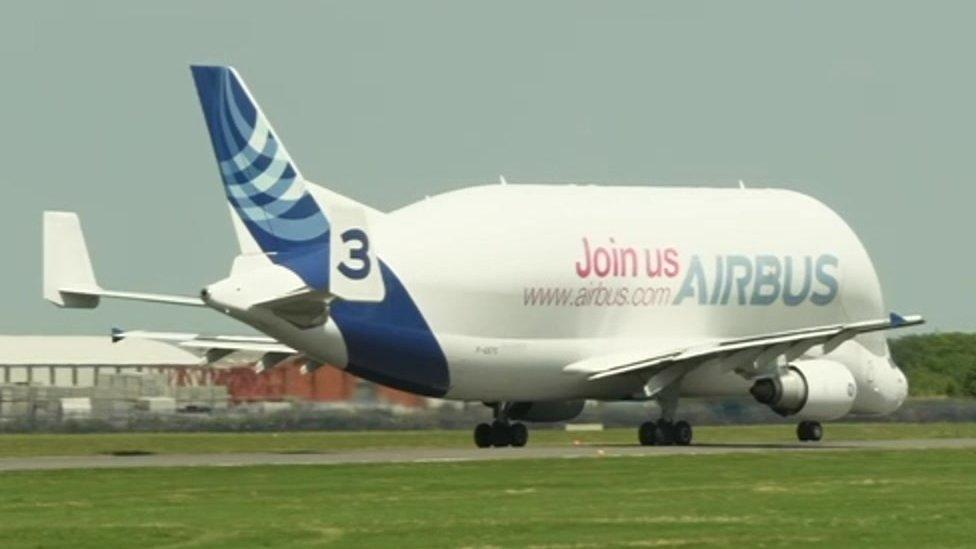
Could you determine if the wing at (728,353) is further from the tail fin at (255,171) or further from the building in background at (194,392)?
the tail fin at (255,171)

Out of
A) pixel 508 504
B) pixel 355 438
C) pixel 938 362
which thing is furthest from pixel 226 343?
pixel 938 362

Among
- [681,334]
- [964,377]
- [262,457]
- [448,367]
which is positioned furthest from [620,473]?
[964,377]

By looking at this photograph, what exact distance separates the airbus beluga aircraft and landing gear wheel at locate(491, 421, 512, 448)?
0.38ft

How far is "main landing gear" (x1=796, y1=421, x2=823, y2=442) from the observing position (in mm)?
72312

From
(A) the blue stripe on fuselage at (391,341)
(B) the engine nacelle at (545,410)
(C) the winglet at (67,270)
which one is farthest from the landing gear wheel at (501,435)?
(C) the winglet at (67,270)

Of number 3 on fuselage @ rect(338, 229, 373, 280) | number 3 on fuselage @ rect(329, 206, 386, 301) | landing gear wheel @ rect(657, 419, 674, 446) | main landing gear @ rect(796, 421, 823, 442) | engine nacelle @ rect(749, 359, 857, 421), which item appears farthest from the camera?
main landing gear @ rect(796, 421, 823, 442)

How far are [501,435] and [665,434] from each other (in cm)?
448

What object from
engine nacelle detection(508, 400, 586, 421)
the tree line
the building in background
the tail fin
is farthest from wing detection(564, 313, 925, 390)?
the tree line

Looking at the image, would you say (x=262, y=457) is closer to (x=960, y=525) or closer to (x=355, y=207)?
(x=355, y=207)

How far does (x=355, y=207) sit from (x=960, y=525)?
2728 cm

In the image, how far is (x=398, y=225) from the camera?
64438 millimetres

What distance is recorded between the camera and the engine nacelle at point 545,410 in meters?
70.1

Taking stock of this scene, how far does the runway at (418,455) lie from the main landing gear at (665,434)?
32.4 inches

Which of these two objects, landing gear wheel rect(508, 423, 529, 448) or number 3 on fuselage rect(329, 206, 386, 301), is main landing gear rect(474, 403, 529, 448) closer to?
landing gear wheel rect(508, 423, 529, 448)
